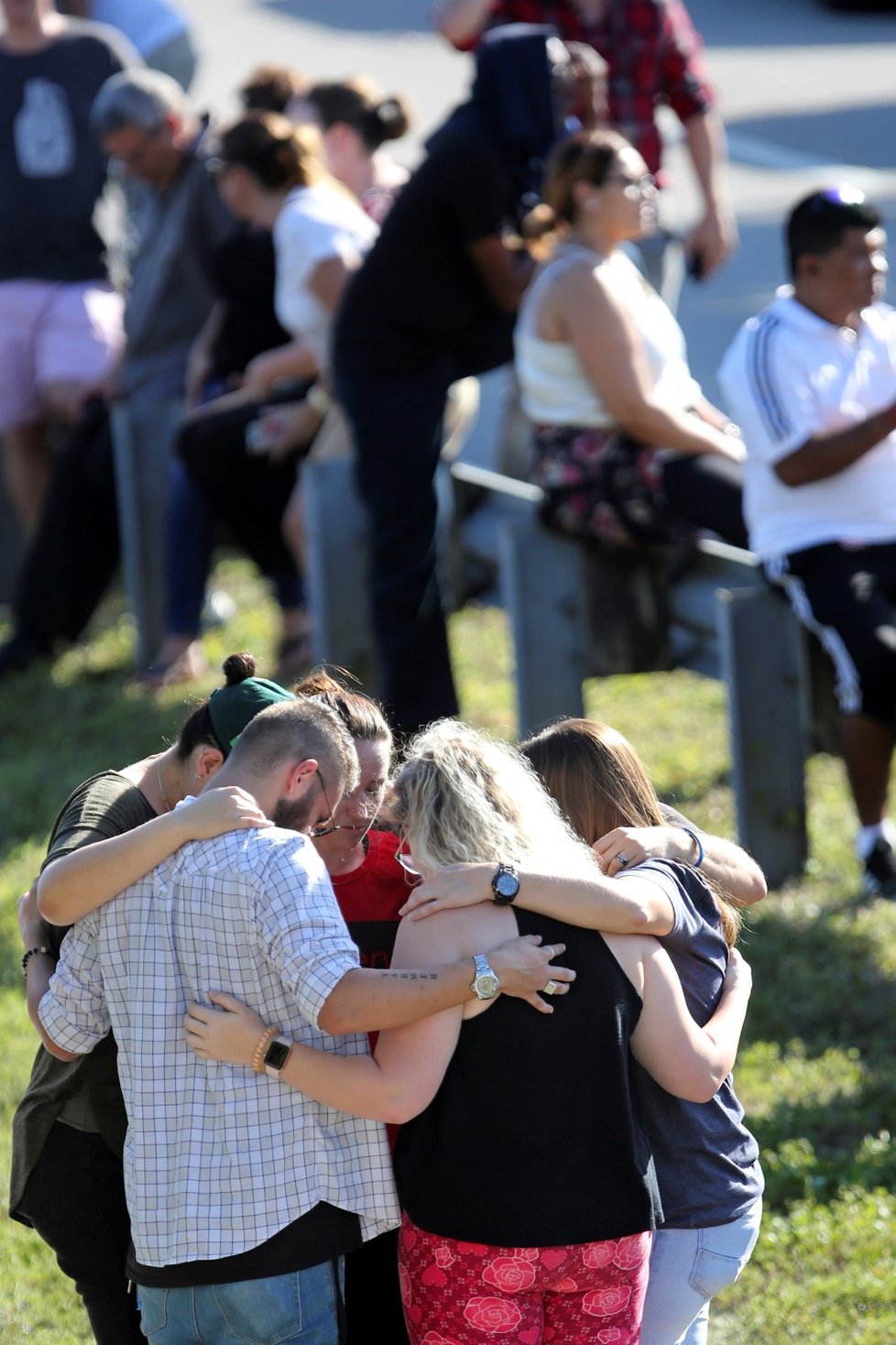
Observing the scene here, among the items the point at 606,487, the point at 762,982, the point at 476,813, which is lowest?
the point at 762,982

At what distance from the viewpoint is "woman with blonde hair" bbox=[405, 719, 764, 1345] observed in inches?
106

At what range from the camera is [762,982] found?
485 centimetres

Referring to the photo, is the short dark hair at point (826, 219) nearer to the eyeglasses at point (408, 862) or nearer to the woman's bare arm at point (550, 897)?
the eyeglasses at point (408, 862)

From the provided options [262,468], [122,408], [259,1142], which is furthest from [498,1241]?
[122,408]

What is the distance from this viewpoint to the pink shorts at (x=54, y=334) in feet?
26.6

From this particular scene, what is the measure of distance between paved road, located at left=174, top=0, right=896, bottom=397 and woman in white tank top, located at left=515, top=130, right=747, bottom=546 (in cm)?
410

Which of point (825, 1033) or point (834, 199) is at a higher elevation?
point (834, 199)

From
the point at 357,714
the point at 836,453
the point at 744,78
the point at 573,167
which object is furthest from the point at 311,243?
the point at 744,78

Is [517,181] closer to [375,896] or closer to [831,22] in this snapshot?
[375,896]

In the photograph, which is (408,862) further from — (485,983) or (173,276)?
(173,276)

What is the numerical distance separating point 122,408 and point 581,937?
562 centimetres

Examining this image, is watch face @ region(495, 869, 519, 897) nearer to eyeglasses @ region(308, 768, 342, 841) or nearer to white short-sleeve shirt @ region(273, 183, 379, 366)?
eyeglasses @ region(308, 768, 342, 841)

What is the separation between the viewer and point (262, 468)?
712cm

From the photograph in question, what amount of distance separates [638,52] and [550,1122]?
524 cm
